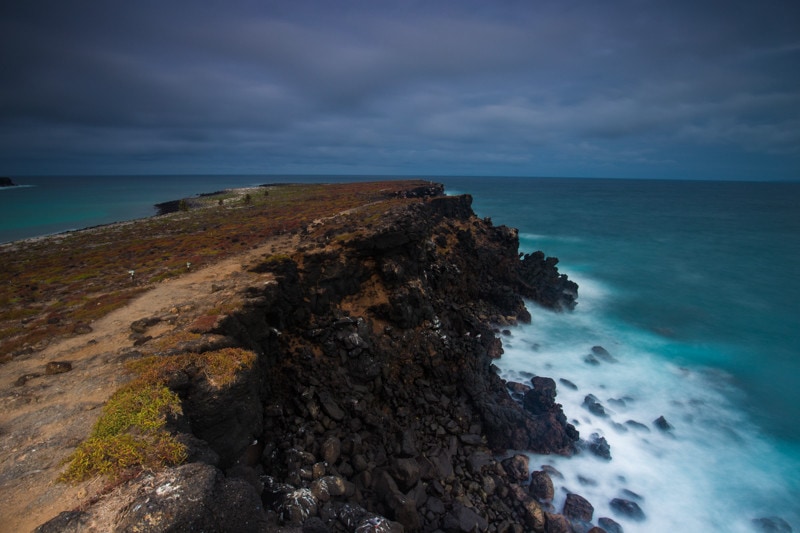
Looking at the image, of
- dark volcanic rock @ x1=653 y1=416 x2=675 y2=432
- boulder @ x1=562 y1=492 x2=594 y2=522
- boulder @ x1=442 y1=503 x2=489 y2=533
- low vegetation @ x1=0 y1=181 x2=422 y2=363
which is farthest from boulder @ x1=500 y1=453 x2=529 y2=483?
low vegetation @ x1=0 y1=181 x2=422 y2=363

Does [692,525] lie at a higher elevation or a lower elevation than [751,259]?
lower

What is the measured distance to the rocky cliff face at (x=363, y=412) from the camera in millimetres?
12570

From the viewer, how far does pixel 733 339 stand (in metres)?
38.1

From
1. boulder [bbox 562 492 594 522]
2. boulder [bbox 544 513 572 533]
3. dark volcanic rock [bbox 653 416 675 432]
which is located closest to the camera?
boulder [bbox 544 513 572 533]

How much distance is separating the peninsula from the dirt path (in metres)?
0.06

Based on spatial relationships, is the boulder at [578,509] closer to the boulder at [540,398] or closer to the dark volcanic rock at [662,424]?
the boulder at [540,398]

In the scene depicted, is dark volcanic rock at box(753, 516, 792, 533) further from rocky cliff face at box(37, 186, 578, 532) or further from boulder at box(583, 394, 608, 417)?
rocky cliff face at box(37, 186, 578, 532)

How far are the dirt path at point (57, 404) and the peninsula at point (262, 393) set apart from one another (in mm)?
59

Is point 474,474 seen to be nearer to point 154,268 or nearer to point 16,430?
point 16,430

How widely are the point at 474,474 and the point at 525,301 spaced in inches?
1099

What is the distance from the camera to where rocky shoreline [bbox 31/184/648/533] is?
834 cm

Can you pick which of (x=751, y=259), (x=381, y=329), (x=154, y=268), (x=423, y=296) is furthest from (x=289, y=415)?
(x=751, y=259)

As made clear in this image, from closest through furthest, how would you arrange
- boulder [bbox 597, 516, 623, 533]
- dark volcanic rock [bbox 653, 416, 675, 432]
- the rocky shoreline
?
1. the rocky shoreline
2. boulder [bbox 597, 516, 623, 533]
3. dark volcanic rock [bbox 653, 416, 675, 432]

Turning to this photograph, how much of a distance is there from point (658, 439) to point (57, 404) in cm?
3168
